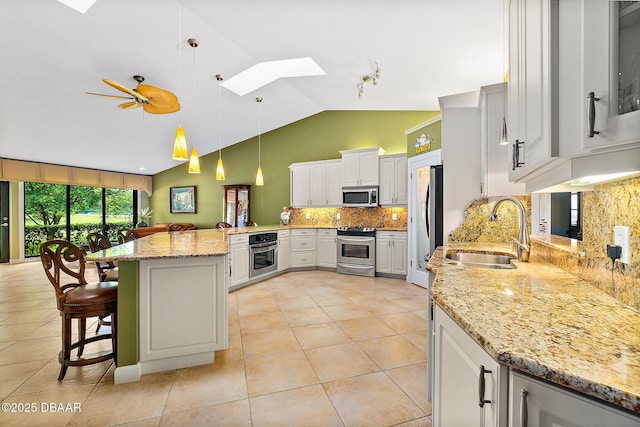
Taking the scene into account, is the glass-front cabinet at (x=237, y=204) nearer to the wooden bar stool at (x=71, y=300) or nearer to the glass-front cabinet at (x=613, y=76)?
the wooden bar stool at (x=71, y=300)

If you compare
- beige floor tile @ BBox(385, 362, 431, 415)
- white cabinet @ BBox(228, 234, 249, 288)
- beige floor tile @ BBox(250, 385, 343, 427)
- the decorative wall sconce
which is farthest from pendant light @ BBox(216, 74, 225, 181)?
beige floor tile @ BBox(385, 362, 431, 415)

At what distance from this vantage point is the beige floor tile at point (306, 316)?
3090mm

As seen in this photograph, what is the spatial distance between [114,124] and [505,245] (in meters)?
6.29

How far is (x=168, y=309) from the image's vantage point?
2164 millimetres

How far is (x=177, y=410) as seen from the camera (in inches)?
68.2

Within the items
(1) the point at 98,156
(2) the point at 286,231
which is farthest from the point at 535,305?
(1) the point at 98,156

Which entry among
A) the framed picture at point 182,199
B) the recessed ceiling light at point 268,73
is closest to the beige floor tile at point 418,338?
the recessed ceiling light at point 268,73

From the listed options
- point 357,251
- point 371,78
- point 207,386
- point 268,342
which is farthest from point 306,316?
point 371,78

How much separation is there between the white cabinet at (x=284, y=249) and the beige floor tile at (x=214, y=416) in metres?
3.61

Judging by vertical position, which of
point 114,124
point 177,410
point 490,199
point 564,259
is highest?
point 114,124

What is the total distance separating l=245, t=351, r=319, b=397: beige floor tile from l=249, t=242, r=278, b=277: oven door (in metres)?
2.46

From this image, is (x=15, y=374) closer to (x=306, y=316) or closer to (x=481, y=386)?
(x=306, y=316)

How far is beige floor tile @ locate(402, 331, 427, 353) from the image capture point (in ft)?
8.29

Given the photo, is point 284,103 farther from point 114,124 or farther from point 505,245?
point 505,245
